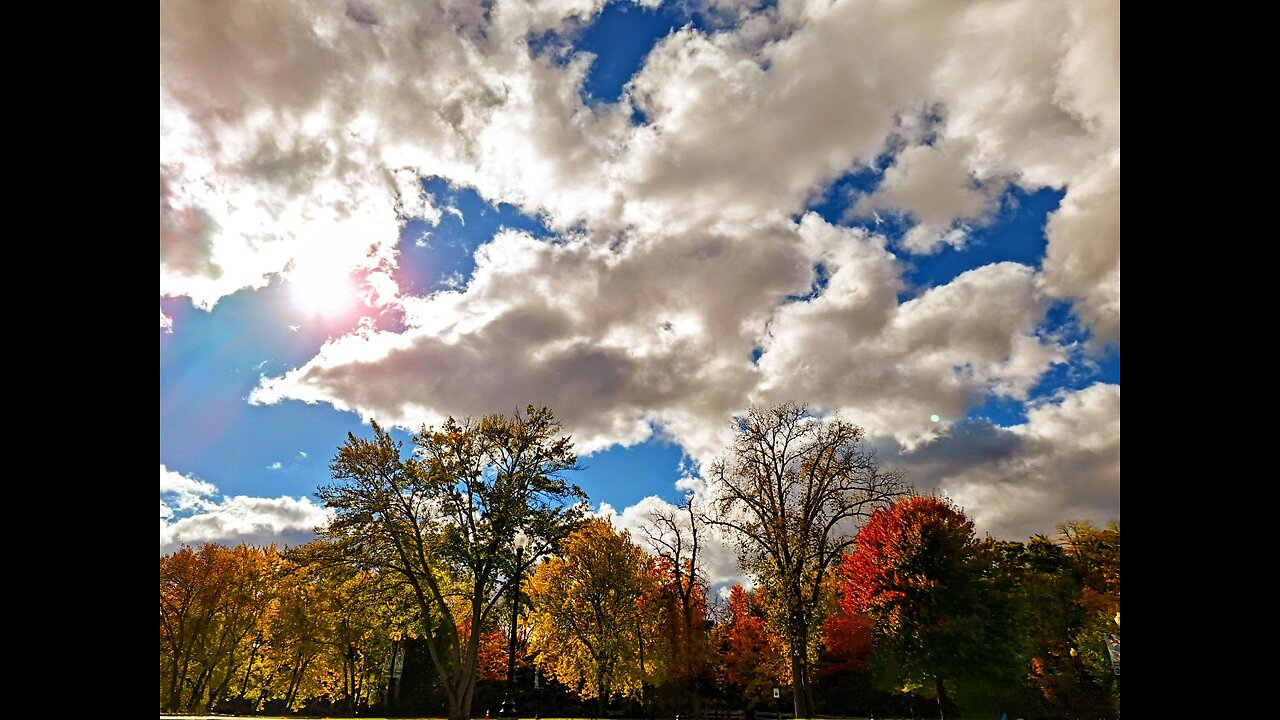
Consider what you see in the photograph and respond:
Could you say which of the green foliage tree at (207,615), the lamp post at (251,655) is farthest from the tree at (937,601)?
the lamp post at (251,655)

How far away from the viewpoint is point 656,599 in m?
44.9

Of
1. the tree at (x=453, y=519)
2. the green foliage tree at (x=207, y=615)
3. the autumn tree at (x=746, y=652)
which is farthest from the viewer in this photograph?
the autumn tree at (x=746, y=652)

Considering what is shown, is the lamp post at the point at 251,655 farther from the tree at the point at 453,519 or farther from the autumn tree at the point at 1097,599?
the autumn tree at the point at 1097,599

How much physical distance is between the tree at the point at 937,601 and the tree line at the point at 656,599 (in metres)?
0.11

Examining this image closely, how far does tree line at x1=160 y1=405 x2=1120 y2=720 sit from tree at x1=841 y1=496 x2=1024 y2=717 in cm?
11

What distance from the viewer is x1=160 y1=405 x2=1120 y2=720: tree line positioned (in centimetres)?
3219

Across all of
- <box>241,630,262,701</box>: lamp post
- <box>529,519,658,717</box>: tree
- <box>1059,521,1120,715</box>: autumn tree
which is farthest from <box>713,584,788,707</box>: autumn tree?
<box>241,630,262,701</box>: lamp post

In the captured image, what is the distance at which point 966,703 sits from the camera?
4253 centimetres

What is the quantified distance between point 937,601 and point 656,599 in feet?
53.0

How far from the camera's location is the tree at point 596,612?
4119 cm

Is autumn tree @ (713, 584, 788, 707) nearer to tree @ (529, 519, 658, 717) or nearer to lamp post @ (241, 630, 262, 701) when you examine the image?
tree @ (529, 519, 658, 717)
